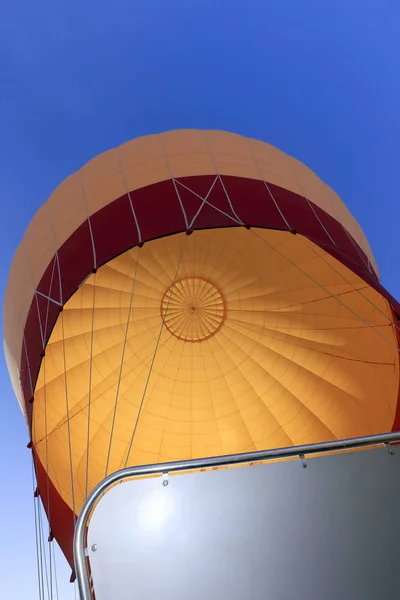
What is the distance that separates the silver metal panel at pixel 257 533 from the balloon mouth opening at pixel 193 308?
7.25 m

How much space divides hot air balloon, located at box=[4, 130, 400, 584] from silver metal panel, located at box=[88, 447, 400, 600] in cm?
437

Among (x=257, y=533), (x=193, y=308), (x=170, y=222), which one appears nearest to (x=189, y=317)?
(x=193, y=308)

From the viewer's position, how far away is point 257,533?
2.42m

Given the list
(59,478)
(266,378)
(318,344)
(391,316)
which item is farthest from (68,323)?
(391,316)

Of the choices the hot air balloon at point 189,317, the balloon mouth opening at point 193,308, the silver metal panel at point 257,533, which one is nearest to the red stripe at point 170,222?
the hot air balloon at point 189,317

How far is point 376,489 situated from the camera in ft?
7.86

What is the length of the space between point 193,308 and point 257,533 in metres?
7.42

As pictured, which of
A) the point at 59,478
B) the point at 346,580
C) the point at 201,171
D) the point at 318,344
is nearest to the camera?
the point at 346,580

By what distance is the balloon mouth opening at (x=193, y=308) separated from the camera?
9695 millimetres

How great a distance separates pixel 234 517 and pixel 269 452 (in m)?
0.39

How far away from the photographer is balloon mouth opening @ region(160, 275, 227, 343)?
9.70 metres

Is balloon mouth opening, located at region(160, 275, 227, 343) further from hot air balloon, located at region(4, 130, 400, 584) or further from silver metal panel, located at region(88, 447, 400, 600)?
silver metal panel, located at region(88, 447, 400, 600)

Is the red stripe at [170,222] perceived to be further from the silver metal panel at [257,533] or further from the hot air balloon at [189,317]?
the silver metal panel at [257,533]

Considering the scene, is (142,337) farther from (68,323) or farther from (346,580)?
(346,580)
